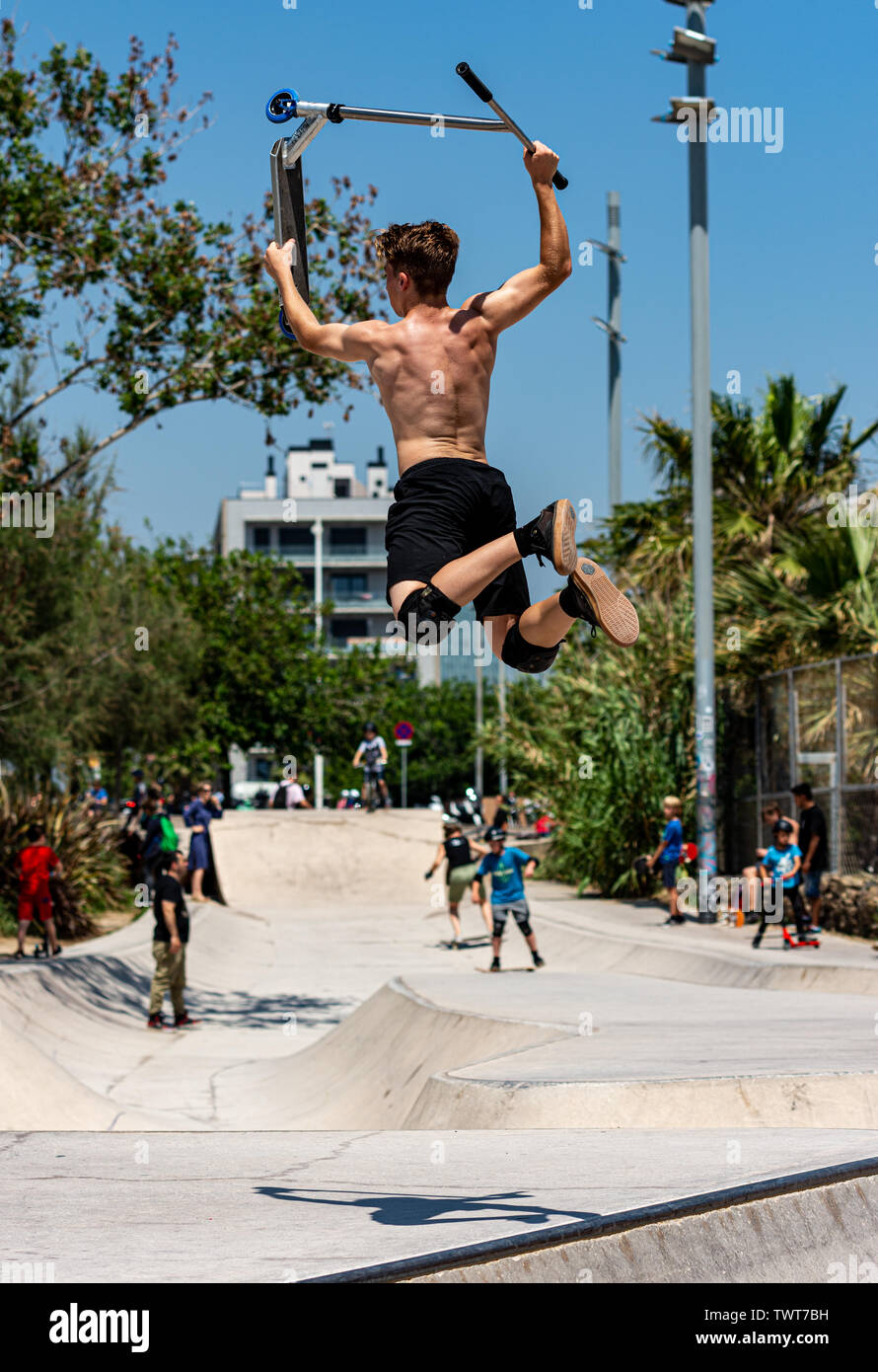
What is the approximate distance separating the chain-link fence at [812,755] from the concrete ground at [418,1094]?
1.94m

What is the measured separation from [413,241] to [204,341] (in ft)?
34.7

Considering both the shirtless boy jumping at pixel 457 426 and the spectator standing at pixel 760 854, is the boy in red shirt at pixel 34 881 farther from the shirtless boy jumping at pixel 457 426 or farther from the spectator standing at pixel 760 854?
the shirtless boy jumping at pixel 457 426

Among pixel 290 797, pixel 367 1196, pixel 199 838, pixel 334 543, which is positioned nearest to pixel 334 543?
pixel 334 543

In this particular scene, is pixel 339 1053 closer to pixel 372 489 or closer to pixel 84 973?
pixel 84 973

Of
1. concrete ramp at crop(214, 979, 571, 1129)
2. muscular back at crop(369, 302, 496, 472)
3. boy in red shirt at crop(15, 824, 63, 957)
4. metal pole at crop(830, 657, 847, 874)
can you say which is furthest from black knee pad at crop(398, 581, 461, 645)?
metal pole at crop(830, 657, 847, 874)

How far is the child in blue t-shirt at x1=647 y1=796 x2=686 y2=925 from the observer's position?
1955 cm

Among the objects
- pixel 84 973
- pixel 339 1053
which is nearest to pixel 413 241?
pixel 339 1053

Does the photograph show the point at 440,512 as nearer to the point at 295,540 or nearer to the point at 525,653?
the point at 525,653

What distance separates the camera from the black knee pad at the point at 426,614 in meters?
3.81

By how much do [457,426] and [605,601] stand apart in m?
0.66

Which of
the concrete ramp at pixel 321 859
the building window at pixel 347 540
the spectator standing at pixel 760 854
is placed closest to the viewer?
the spectator standing at pixel 760 854

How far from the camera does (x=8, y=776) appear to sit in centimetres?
2089

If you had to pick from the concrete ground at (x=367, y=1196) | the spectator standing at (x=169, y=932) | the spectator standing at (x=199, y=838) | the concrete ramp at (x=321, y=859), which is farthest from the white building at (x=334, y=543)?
the concrete ground at (x=367, y=1196)

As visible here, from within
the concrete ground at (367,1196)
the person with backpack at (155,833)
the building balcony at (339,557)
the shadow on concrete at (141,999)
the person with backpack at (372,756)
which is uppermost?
the building balcony at (339,557)
